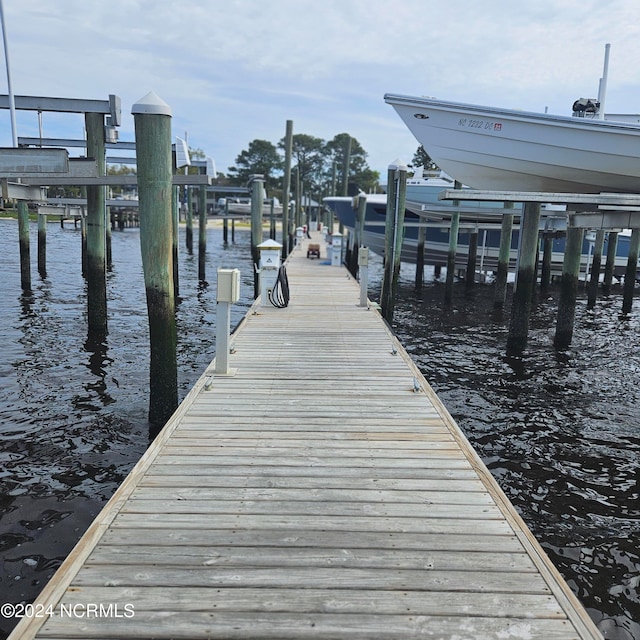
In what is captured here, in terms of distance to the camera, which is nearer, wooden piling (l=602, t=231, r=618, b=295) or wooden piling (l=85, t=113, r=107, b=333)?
wooden piling (l=85, t=113, r=107, b=333)

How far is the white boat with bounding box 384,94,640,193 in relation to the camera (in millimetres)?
10406

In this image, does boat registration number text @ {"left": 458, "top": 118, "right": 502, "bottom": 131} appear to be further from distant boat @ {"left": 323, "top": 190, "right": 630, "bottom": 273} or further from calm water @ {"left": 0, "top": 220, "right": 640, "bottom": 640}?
distant boat @ {"left": 323, "top": 190, "right": 630, "bottom": 273}

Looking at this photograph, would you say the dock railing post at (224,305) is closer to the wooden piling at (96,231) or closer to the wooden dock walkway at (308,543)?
the wooden dock walkway at (308,543)

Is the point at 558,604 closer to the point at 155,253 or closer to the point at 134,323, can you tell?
the point at 155,253

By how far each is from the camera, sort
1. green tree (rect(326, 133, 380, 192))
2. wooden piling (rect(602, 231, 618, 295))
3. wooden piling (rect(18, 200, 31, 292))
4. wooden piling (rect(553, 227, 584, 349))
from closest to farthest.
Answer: wooden piling (rect(553, 227, 584, 349))
wooden piling (rect(18, 200, 31, 292))
wooden piling (rect(602, 231, 618, 295))
green tree (rect(326, 133, 380, 192))

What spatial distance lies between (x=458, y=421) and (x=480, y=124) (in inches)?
269

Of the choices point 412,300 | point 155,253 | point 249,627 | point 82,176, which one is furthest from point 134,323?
point 249,627

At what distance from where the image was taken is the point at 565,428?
24.2 feet

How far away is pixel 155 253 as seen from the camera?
5703mm

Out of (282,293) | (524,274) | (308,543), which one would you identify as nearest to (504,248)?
(524,274)

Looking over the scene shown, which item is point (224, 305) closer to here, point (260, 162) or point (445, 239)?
point (445, 239)

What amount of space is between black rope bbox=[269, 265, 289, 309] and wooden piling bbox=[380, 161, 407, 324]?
2866mm

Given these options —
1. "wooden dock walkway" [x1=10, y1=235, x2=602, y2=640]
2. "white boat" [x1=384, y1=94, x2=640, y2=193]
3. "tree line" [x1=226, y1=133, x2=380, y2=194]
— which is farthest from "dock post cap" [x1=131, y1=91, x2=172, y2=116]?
"tree line" [x1=226, y1=133, x2=380, y2=194]

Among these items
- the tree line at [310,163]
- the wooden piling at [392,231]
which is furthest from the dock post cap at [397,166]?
the tree line at [310,163]
